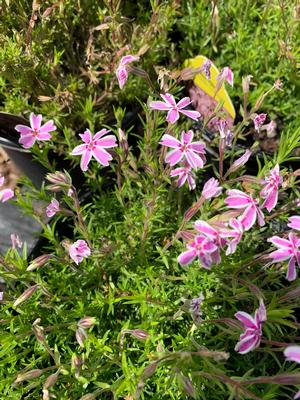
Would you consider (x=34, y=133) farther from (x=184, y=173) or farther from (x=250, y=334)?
(x=250, y=334)

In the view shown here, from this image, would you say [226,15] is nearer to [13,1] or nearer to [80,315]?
[13,1]

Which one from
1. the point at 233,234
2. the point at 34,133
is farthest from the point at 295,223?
the point at 34,133

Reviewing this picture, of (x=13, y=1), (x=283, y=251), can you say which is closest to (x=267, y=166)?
(x=283, y=251)

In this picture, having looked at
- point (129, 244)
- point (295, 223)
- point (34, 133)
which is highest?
point (34, 133)

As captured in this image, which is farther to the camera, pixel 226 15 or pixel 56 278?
pixel 226 15

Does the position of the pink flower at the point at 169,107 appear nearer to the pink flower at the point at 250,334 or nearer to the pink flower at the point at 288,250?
the pink flower at the point at 288,250

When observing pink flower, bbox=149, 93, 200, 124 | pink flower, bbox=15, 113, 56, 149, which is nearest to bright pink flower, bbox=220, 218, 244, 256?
pink flower, bbox=149, 93, 200, 124

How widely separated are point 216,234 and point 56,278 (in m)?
0.71

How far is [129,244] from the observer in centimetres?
151

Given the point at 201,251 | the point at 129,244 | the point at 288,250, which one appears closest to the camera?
the point at 201,251

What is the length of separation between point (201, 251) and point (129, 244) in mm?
663

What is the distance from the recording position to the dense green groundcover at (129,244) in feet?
4.04

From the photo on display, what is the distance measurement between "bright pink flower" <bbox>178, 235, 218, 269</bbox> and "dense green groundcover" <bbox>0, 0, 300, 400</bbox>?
0.64 ft

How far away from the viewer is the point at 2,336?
1258mm
